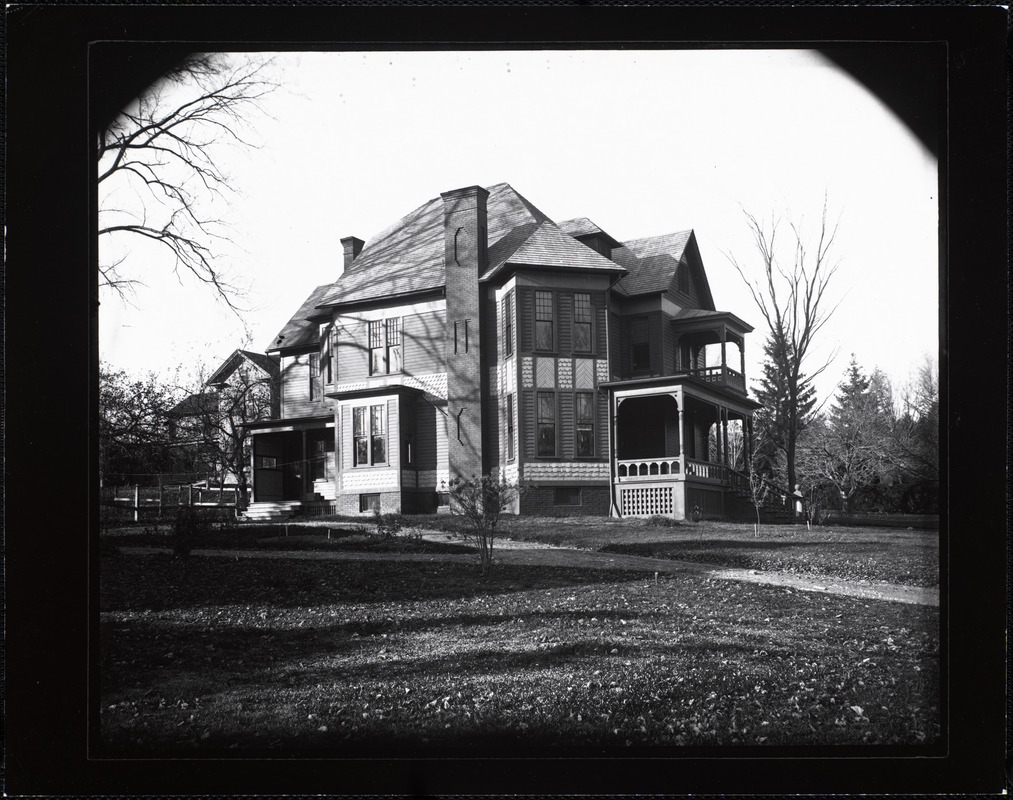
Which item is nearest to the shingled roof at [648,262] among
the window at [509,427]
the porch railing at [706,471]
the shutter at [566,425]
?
the shutter at [566,425]

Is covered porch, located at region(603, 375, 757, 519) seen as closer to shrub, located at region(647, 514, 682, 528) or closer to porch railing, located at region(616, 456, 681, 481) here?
porch railing, located at region(616, 456, 681, 481)

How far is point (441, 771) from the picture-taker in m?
6.28

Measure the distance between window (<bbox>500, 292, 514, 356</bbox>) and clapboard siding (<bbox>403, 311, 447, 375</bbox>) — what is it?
0.99 meters

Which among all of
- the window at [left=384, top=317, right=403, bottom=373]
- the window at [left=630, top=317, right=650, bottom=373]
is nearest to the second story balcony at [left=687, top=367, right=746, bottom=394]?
the window at [left=630, top=317, right=650, bottom=373]

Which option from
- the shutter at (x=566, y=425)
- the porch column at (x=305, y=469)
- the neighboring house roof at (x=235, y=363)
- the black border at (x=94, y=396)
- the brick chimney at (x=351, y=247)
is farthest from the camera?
the shutter at (x=566, y=425)

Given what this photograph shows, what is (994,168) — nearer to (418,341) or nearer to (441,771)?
(441,771)

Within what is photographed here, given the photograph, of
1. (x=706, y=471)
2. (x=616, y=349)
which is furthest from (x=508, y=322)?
(x=706, y=471)

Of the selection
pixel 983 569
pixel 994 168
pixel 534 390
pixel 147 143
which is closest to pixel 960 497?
pixel 983 569

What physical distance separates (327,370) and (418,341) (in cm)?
172

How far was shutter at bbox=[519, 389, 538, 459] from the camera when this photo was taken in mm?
13539

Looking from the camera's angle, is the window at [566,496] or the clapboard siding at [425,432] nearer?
the window at [566,496]

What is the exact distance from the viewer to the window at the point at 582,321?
14.0 metres

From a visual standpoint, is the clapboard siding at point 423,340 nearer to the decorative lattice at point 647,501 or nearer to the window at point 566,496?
the window at point 566,496

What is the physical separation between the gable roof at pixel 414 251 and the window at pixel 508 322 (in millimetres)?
871
